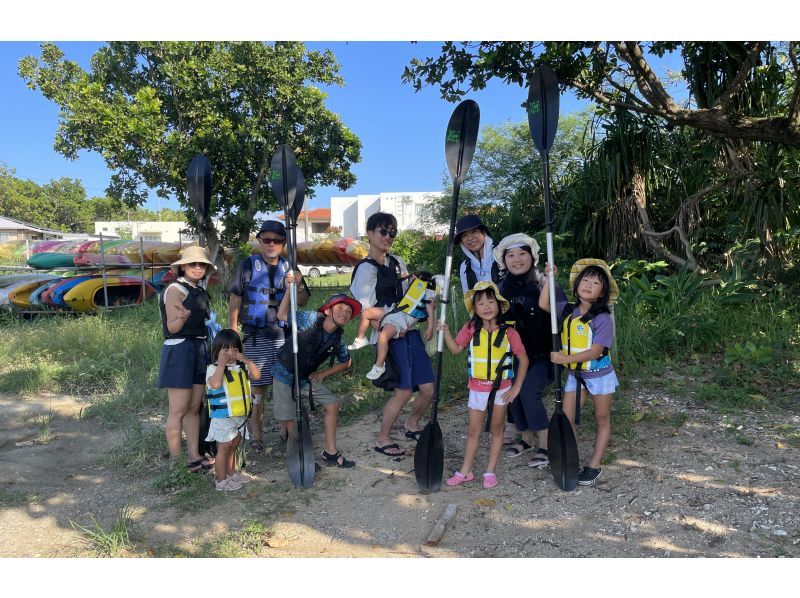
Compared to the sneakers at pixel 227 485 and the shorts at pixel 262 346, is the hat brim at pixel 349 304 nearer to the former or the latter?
the shorts at pixel 262 346

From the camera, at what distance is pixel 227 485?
12.3 feet

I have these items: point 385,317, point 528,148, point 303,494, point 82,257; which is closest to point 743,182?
point 385,317

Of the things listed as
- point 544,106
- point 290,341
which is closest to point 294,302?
point 290,341

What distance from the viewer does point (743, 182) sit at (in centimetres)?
680

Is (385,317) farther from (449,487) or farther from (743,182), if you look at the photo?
(743,182)

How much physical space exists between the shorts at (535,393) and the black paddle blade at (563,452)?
8.4 inches

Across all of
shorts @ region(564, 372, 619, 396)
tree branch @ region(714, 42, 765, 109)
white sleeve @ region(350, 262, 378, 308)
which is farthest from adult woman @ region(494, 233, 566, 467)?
tree branch @ region(714, 42, 765, 109)

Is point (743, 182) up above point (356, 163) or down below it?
below

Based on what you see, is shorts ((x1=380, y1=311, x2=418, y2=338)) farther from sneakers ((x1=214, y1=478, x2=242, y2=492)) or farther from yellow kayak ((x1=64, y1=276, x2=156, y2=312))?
yellow kayak ((x1=64, y1=276, x2=156, y2=312))

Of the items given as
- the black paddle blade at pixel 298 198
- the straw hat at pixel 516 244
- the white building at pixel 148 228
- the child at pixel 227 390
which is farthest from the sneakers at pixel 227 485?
the white building at pixel 148 228

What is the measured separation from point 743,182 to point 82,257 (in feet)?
43.7

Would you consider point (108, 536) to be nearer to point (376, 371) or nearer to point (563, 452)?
point (376, 371)

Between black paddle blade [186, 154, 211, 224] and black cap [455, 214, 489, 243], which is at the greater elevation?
black paddle blade [186, 154, 211, 224]

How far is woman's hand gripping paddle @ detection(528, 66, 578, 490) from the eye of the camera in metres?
3.51
